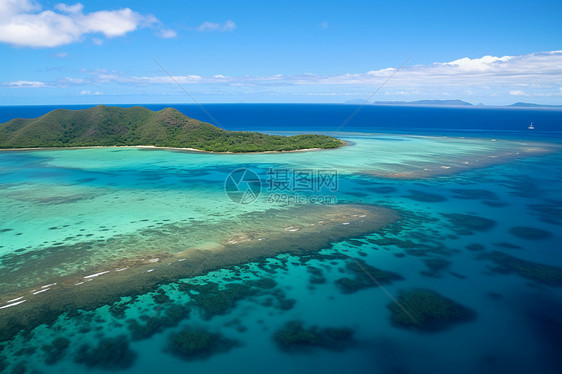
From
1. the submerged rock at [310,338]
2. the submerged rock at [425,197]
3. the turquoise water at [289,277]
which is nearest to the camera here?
the turquoise water at [289,277]

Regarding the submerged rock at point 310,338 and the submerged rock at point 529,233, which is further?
the submerged rock at point 529,233

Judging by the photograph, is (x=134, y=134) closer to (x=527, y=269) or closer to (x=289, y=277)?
(x=289, y=277)

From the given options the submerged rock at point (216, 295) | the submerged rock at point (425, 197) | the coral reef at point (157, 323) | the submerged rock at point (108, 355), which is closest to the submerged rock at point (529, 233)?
the submerged rock at point (425, 197)

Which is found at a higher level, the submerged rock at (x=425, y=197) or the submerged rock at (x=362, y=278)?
the submerged rock at (x=425, y=197)

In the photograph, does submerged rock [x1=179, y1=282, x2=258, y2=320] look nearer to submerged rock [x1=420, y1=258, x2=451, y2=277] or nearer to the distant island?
submerged rock [x1=420, y1=258, x2=451, y2=277]

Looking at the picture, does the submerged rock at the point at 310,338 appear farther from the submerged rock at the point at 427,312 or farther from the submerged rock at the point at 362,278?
the submerged rock at the point at 362,278
